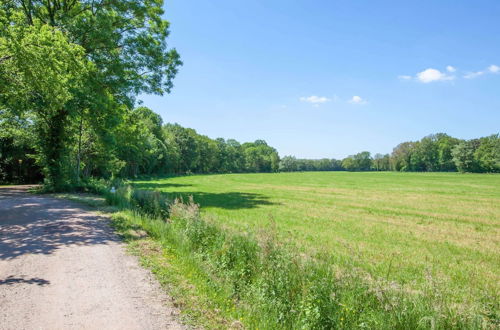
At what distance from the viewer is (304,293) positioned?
15.3ft

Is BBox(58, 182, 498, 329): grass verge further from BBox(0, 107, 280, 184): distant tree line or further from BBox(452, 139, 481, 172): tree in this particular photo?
BBox(452, 139, 481, 172): tree

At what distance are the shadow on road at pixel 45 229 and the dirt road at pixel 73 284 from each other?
0.03m

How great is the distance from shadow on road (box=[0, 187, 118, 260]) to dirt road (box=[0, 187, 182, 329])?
3 cm

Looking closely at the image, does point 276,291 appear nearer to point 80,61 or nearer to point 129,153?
point 80,61

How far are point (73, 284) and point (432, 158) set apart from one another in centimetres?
15193

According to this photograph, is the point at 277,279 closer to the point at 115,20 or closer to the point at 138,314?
the point at 138,314

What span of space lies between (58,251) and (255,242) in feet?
17.8

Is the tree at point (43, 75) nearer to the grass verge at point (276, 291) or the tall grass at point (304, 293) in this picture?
the grass verge at point (276, 291)

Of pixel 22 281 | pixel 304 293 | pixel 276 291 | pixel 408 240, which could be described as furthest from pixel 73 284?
pixel 408 240

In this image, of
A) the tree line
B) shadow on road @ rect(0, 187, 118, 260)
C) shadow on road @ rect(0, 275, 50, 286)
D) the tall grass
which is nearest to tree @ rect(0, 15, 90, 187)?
the tree line

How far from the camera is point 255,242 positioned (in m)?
6.87

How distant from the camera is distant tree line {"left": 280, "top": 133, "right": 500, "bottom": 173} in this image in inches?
3580

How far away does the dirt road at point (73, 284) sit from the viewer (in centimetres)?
427

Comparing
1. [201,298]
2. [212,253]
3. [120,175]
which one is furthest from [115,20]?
[120,175]
